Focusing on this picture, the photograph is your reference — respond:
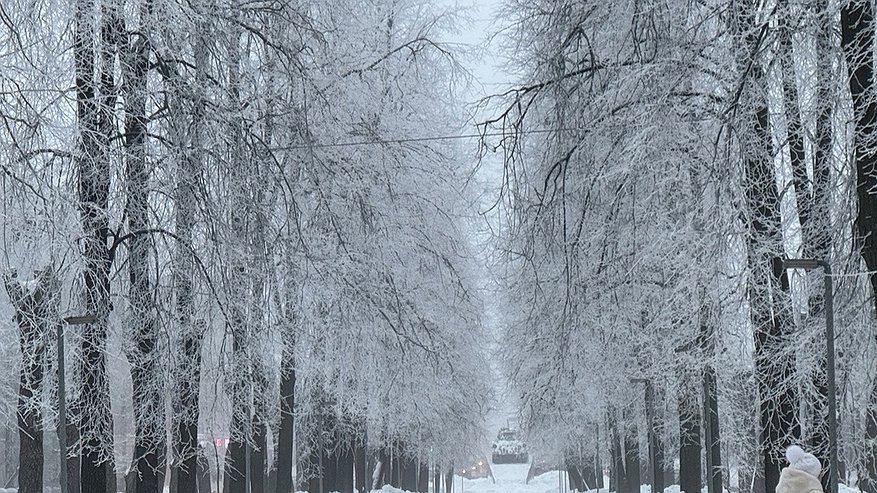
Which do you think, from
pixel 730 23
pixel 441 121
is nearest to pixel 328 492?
pixel 441 121

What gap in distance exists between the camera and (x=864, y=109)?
28.7ft

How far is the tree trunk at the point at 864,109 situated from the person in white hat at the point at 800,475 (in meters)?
2.37

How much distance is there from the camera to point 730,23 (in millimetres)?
8469

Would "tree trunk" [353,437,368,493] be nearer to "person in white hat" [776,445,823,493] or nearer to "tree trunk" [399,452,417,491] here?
"tree trunk" [399,452,417,491]

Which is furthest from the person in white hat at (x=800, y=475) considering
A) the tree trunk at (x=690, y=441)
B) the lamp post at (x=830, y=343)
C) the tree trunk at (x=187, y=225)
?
the tree trunk at (x=690, y=441)

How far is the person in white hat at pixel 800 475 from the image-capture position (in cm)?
1095

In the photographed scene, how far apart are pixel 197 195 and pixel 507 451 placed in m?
183

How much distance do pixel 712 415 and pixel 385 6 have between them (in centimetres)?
977

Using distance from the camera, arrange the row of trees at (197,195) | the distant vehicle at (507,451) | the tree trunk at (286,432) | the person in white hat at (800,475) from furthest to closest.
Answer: the distant vehicle at (507,451)
the tree trunk at (286,432)
the person in white hat at (800,475)
the row of trees at (197,195)

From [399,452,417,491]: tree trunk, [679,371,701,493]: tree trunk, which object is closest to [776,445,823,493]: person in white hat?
[679,371,701,493]: tree trunk

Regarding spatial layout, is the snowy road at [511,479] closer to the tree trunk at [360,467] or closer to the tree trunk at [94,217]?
the tree trunk at [360,467]

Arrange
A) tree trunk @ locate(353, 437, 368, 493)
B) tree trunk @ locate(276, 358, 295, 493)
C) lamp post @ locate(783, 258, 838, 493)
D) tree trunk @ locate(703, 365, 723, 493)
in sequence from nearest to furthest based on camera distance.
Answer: lamp post @ locate(783, 258, 838, 493) < tree trunk @ locate(703, 365, 723, 493) < tree trunk @ locate(276, 358, 295, 493) < tree trunk @ locate(353, 437, 368, 493)

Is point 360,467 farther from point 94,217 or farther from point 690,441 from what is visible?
point 94,217

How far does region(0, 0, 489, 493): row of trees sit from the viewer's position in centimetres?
859
